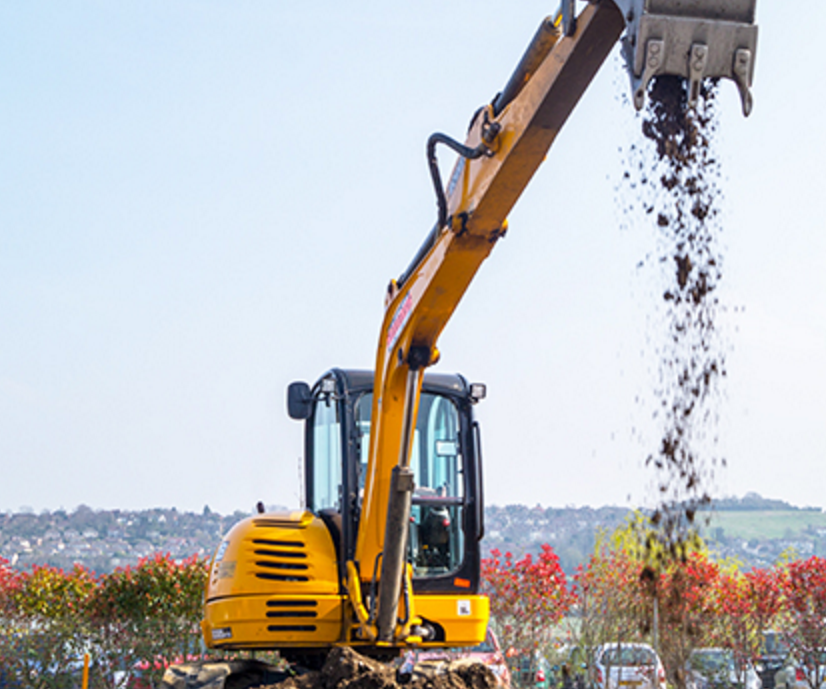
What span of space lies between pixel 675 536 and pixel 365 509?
2103 millimetres

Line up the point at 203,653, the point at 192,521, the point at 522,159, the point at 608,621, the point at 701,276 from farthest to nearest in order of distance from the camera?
the point at 192,521
the point at 203,653
the point at 608,621
the point at 701,276
the point at 522,159

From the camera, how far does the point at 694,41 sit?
4.02 meters

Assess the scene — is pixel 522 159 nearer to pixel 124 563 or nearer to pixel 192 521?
pixel 124 563

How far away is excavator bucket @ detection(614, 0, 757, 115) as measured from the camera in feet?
13.1

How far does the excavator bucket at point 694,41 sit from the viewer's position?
13.1 feet

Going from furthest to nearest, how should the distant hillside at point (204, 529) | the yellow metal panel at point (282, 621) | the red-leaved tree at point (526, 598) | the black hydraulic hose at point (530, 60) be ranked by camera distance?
the distant hillside at point (204, 529), the red-leaved tree at point (526, 598), the yellow metal panel at point (282, 621), the black hydraulic hose at point (530, 60)

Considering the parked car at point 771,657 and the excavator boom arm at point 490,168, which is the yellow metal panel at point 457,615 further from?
the parked car at point 771,657

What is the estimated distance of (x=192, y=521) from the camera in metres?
56.4

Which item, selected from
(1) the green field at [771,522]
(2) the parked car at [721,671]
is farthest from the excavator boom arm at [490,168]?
(1) the green field at [771,522]

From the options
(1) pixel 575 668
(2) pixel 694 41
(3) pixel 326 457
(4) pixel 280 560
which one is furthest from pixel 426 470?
(1) pixel 575 668

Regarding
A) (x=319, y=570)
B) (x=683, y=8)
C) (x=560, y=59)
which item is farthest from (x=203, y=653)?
(x=683, y=8)

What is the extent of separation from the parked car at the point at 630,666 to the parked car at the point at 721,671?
147 centimetres

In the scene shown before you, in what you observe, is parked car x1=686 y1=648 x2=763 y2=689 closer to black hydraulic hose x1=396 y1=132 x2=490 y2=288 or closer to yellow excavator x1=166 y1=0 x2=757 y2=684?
yellow excavator x1=166 y1=0 x2=757 y2=684

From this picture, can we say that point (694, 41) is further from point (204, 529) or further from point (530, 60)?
point (204, 529)
